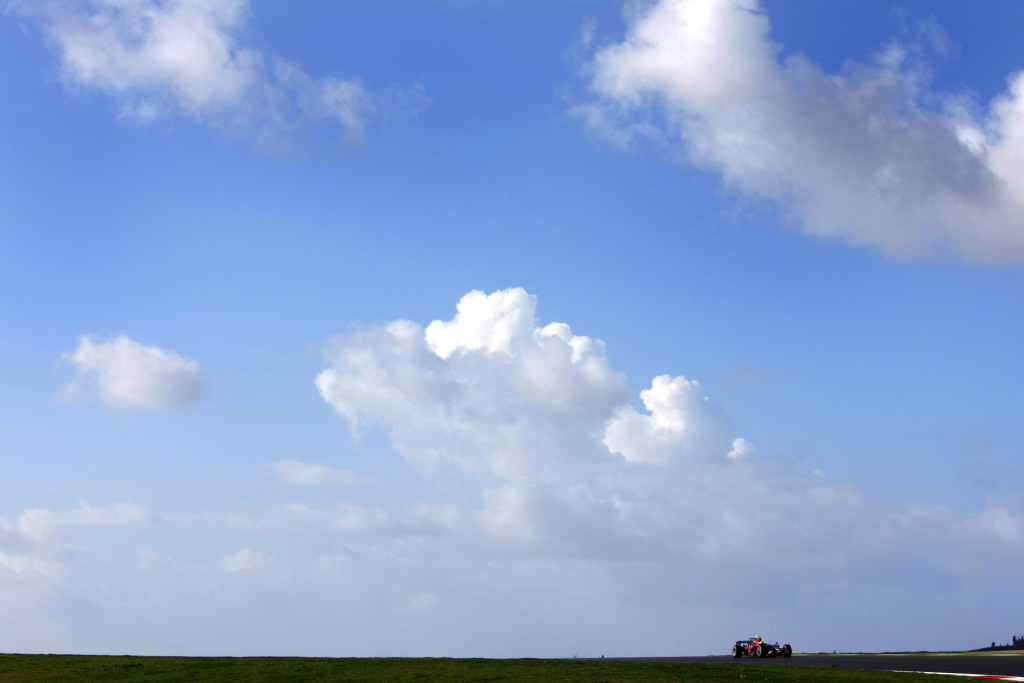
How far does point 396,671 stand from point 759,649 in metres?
40.4

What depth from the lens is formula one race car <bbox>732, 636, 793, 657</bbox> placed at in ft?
250

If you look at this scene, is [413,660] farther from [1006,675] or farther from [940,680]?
[1006,675]

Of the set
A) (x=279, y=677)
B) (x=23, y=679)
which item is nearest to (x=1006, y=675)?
(x=279, y=677)

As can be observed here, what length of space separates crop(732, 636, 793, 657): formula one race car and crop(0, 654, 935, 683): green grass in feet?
78.4

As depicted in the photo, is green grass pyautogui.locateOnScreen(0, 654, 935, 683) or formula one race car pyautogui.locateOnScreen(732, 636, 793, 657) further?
formula one race car pyautogui.locateOnScreen(732, 636, 793, 657)

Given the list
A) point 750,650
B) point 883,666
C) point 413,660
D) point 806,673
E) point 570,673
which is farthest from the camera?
point 750,650

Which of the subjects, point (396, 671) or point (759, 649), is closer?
point (396, 671)

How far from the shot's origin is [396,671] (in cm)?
4866

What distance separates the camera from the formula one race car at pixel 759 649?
2997 inches

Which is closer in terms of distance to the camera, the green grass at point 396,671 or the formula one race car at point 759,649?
the green grass at point 396,671

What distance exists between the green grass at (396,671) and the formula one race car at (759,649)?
2388 cm

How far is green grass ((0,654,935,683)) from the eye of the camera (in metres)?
45.6

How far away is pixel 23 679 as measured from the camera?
166ft

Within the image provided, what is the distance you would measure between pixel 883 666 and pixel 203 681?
45.1 metres
